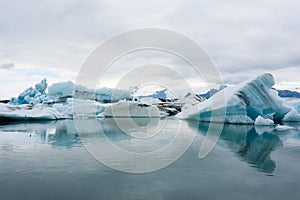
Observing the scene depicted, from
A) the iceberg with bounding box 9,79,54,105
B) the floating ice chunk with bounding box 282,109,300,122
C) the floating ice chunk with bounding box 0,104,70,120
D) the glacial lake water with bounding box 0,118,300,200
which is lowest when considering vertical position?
the glacial lake water with bounding box 0,118,300,200

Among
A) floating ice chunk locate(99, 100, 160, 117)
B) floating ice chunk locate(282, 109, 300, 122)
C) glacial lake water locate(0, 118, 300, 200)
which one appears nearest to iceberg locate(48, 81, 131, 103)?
floating ice chunk locate(99, 100, 160, 117)

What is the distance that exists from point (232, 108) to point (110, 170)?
20.9 meters

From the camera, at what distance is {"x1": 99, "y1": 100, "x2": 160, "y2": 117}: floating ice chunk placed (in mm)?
44688

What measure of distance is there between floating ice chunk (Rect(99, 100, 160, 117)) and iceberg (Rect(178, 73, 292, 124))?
1794cm

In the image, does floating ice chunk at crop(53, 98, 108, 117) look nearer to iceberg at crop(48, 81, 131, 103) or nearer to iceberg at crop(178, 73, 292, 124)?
iceberg at crop(48, 81, 131, 103)

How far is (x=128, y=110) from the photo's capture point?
4712 centimetres

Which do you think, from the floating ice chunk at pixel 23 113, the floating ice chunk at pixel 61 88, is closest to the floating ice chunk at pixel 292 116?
the floating ice chunk at pixel 23 113

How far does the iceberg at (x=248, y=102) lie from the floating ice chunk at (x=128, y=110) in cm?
1794

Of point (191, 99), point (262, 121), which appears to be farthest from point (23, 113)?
point (191, 99)

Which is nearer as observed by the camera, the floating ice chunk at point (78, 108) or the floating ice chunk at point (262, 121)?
the floating ice chunk at point (262, 121)

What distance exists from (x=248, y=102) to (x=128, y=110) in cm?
2432

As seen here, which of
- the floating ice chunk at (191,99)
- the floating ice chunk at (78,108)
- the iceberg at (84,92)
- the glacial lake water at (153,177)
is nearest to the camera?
the glacial lake water at (153,177)

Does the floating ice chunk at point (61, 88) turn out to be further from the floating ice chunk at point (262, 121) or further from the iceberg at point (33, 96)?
the floating ice chunk at point (262, 121)

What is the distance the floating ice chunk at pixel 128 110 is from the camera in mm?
44688
